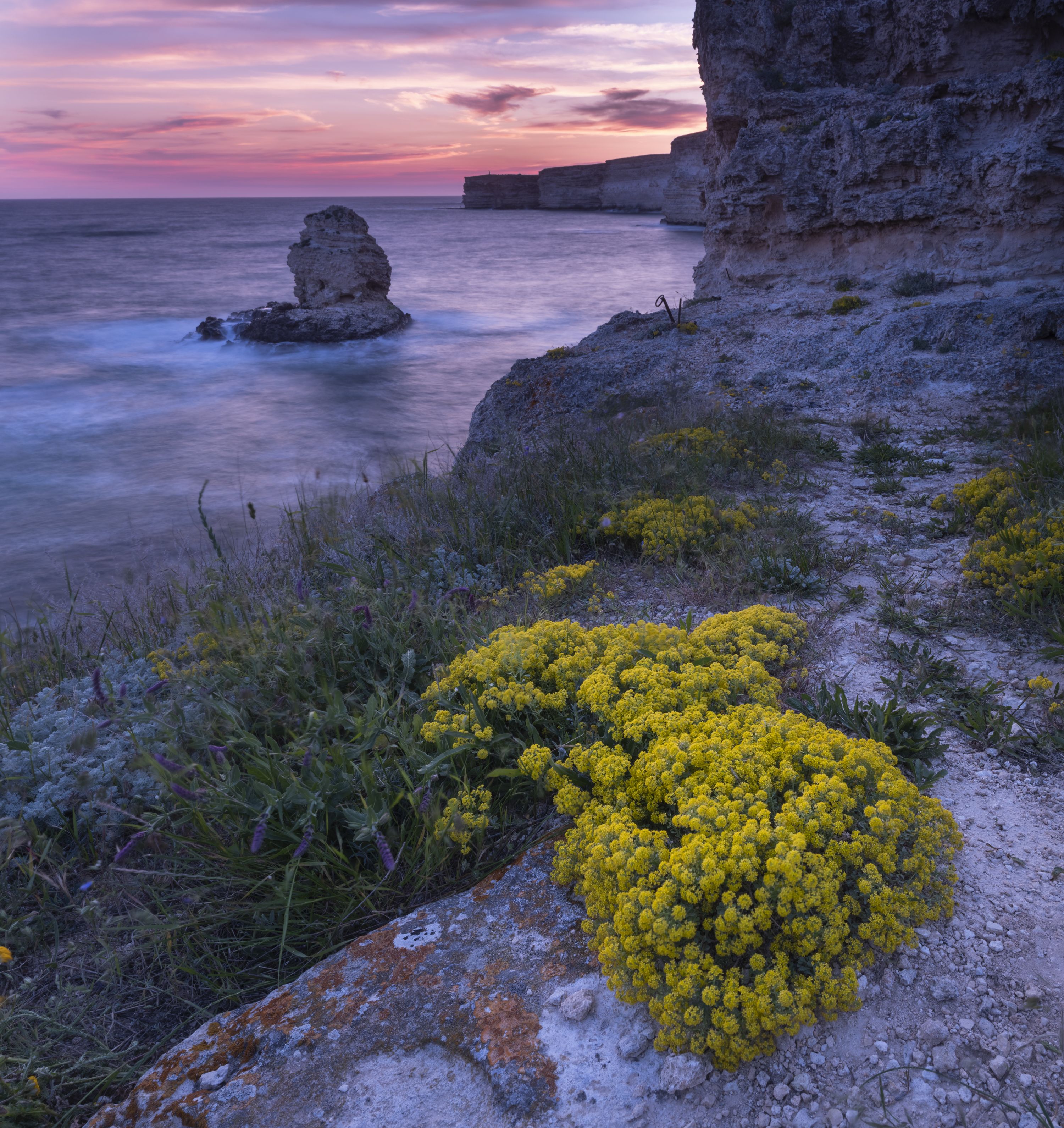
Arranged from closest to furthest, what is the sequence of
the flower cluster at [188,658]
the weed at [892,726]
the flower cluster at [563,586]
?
1. the weed at [892,726]
2. the flower cluster at [188,658]
3. the flower cluster at [563,586]

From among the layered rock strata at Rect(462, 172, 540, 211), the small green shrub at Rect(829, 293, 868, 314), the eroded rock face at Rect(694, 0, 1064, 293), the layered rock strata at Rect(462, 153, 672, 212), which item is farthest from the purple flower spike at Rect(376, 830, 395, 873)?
the layered rock strata at Rect(462, 172, 540, 211)

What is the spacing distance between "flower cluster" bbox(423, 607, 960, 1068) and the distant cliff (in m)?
101

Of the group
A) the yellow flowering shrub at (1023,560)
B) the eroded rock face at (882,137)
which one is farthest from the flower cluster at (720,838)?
the eroded rock face at (882,137)

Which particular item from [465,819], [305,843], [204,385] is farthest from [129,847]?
[204,385]

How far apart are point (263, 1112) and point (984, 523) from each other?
4516 mm

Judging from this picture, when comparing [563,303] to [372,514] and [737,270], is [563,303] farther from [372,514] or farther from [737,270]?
[372,514]

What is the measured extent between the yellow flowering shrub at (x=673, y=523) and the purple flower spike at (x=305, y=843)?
270cm

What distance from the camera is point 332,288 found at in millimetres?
26500

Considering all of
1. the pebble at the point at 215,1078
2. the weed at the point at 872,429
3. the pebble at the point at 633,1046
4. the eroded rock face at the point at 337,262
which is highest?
the eroded rock face at the point at 337,262

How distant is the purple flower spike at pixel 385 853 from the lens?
2105 millimetres

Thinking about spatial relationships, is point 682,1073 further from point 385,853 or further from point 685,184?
point 685,184

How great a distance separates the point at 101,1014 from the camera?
2061 mm

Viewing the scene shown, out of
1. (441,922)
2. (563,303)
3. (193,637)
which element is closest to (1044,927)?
(441,922)

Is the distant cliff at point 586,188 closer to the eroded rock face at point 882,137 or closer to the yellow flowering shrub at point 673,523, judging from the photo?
the eroded rock face at point 882,137
